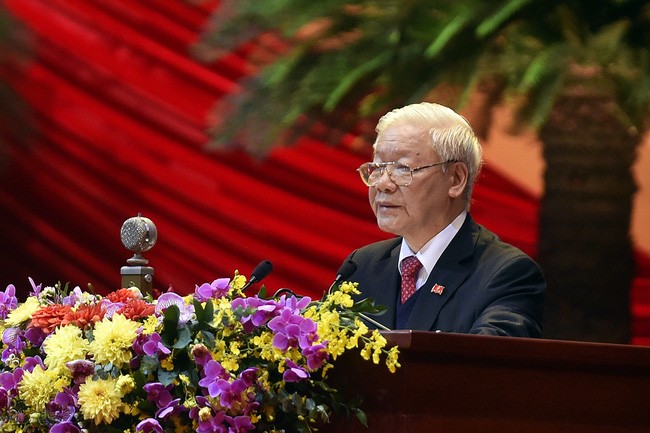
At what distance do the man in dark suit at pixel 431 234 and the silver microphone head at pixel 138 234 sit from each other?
0.59m

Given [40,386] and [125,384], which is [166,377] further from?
[40,386]

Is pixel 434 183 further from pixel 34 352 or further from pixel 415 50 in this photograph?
pixel 415 50

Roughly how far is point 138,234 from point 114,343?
46 cm

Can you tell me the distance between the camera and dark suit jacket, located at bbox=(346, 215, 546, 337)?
2.56m

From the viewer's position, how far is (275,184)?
20.6 feet

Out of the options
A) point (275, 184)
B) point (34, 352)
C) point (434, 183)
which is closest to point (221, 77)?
point (275, 184)

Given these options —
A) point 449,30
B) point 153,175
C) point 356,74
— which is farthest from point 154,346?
point 153,175

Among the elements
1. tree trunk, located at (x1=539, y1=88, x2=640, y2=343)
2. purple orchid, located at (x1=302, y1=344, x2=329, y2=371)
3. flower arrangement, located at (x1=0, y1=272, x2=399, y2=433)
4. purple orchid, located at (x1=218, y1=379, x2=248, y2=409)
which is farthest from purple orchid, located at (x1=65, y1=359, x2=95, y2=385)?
tree trunk, located at (x1=539, y1=88, x2=640, y2=343)

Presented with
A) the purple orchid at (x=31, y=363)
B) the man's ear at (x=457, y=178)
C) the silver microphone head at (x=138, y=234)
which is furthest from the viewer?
the man's ear at (x=457, y=178)

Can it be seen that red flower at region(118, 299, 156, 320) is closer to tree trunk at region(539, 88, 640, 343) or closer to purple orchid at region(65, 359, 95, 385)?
purple orchid at region(65, 359, 95, 385)

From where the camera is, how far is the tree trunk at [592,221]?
541 cm

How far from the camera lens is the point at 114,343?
6.59 ft

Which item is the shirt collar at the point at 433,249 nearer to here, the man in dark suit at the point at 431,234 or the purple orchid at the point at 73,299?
the man in dark suit at the point at 431,234

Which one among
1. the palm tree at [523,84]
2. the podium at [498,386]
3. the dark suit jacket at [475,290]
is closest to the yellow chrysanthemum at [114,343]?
the podium at [498,386]
